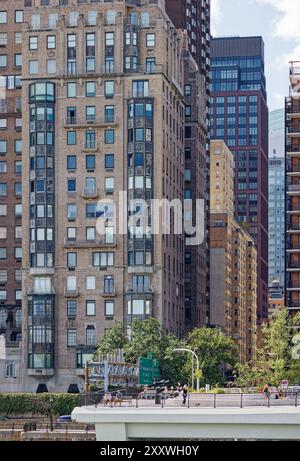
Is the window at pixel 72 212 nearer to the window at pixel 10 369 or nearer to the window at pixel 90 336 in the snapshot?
the window at pixel 90 336

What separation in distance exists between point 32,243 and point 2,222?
17.2 m

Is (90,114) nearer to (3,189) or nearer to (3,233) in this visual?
(3,189)

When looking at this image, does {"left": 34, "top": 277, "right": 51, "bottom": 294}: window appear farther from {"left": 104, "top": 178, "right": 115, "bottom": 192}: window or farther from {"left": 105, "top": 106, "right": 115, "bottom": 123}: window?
{"left": 105, "top": 106, "right": 115, "bottom": 123}: window

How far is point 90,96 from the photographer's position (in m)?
180

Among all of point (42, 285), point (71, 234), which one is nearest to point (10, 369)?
point (42, 285)

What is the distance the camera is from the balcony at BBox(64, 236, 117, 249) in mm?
174875

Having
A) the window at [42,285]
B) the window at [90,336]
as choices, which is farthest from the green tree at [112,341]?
the window at [42,285]

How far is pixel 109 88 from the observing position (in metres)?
180

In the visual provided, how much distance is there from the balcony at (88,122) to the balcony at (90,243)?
15.1 meters

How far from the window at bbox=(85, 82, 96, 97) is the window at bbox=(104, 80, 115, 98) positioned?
1.48 metres

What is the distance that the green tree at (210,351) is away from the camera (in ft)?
502
